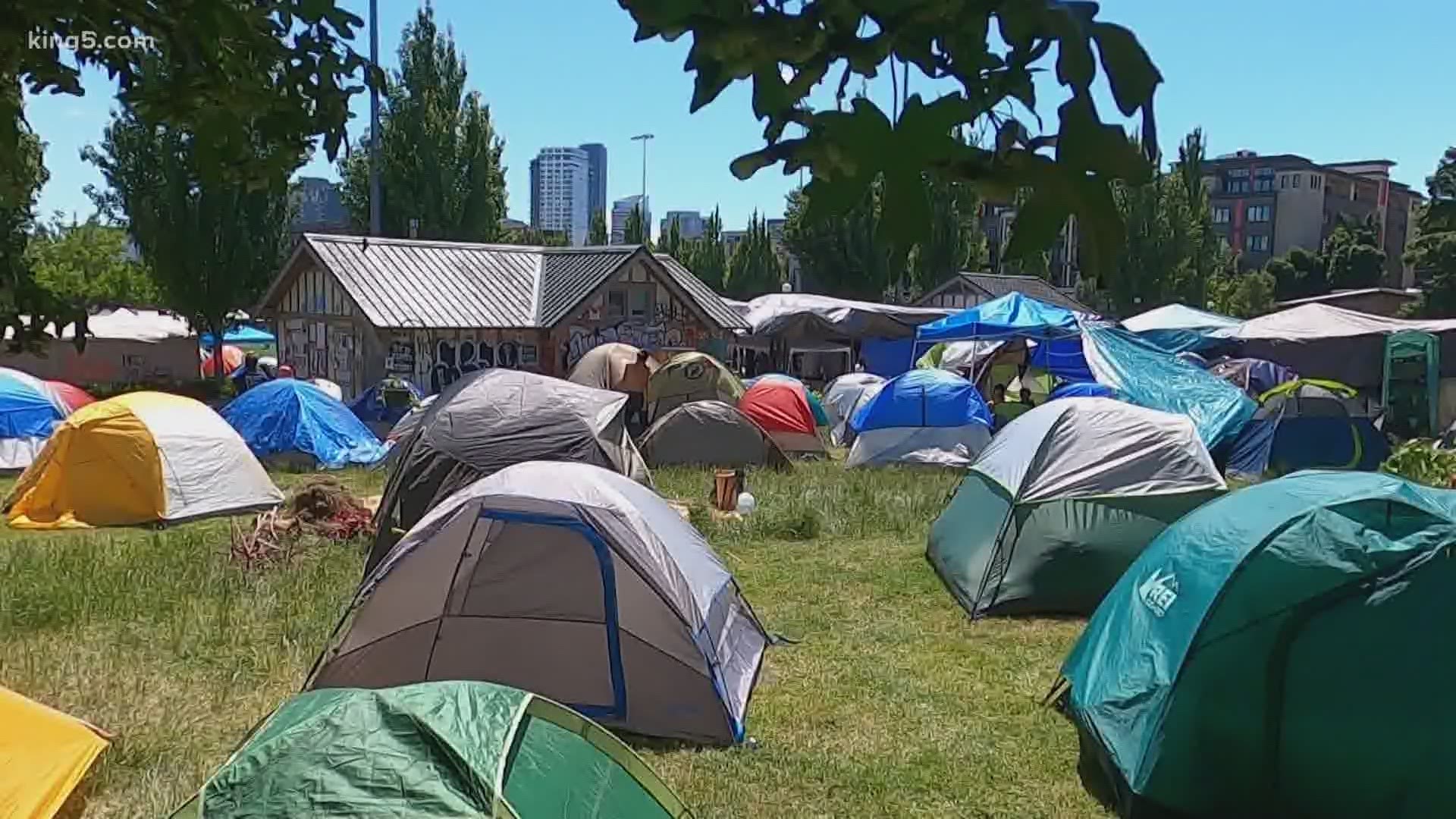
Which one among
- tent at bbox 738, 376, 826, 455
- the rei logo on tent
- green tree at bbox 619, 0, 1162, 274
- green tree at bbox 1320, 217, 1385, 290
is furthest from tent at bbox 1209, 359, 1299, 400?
green tree at bbox 1320, 217, 1385, 290

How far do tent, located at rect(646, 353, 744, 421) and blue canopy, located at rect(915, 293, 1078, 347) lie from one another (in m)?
3.50

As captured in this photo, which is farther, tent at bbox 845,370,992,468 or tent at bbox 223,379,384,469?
tent at bbox 223,379,384,469

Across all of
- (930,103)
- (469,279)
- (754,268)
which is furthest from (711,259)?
(930,103)

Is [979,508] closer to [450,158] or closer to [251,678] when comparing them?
[251,678]

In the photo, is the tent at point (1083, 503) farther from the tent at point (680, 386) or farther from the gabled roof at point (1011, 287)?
the gabled roof at point (1011, 287)

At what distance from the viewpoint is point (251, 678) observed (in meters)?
6.73

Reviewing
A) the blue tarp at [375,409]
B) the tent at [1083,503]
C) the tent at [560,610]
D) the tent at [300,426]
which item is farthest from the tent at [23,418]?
the tent at [1083,503]

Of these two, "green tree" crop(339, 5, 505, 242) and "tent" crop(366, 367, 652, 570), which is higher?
"green tree" crop(339, 5, 505, 242)

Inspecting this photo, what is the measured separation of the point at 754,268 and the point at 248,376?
92.9 feet

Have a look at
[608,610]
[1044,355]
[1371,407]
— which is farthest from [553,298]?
[608,610]

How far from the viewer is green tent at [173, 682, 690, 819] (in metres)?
3.12

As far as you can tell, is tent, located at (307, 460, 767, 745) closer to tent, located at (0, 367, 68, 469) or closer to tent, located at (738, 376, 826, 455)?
tent, located at (738, 376, 826, 455)

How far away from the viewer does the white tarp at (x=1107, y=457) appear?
782 centimetres

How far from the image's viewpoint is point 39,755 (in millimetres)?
4371
